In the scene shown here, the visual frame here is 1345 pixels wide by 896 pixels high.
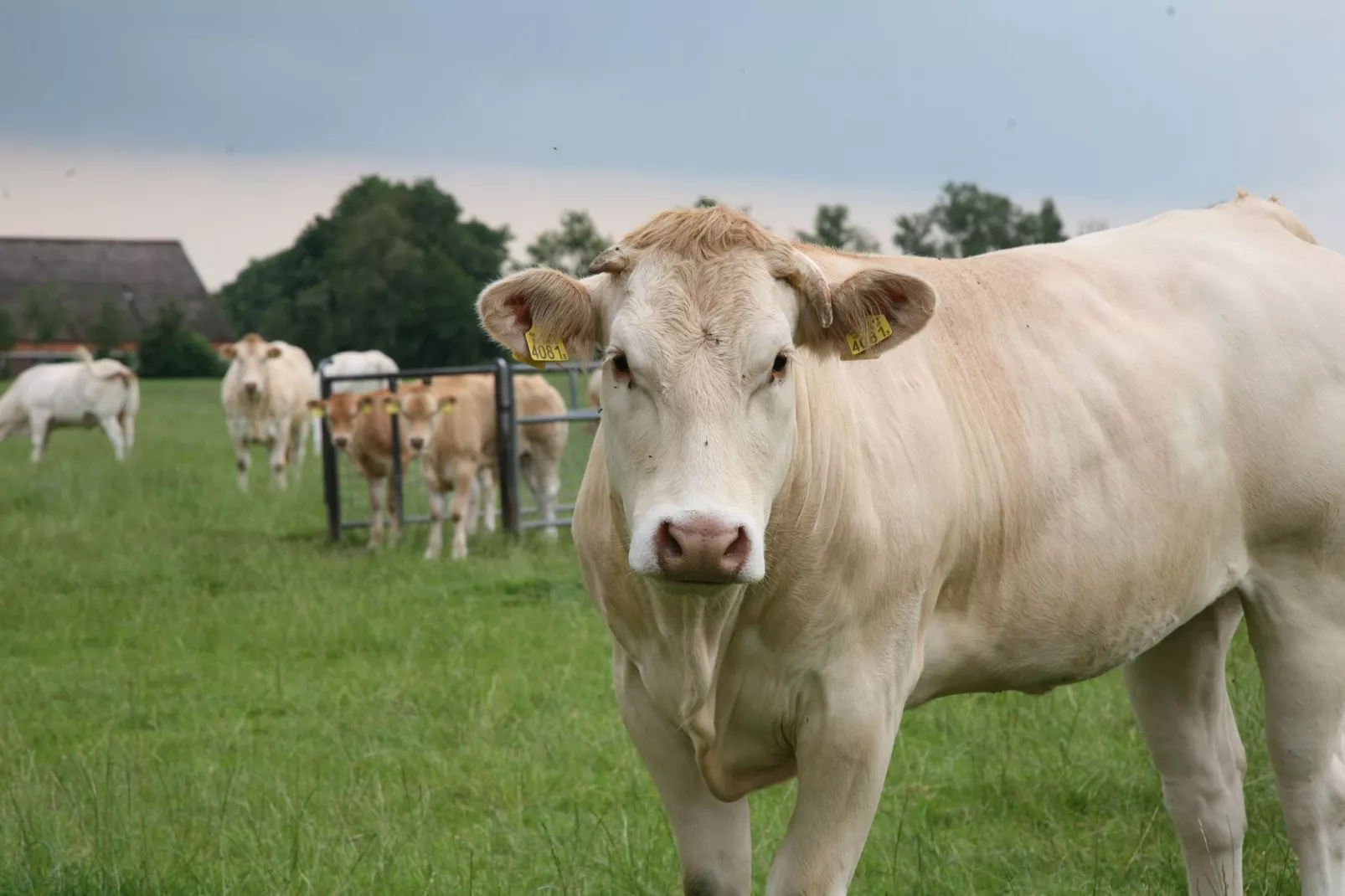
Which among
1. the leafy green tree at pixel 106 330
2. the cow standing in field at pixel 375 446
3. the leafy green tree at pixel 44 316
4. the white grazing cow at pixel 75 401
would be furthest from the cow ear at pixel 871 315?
the leafy green tree at pixel 44 316

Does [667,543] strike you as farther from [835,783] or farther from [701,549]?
[835,783]

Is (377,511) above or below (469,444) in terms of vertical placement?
below

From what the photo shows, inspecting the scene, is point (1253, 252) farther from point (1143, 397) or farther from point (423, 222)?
point (423, 222)

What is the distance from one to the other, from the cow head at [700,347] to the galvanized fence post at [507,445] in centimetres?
942

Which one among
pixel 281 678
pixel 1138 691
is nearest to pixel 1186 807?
pixel 1138 691

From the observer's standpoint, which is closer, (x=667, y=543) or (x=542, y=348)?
(x=667, y=543)

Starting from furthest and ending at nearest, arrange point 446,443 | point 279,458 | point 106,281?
point 106,281, point 279,458, point 446,443

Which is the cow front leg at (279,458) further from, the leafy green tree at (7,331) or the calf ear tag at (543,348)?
the leafy green tree at (7,331)

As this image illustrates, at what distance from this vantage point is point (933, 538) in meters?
3.17

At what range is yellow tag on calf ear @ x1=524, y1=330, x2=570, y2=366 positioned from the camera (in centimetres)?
304

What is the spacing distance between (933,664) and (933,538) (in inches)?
12.0

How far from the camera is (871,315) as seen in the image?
3010mm

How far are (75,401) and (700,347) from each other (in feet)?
72.4

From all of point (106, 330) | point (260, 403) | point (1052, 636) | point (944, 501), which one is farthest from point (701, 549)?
point (106, 330)
